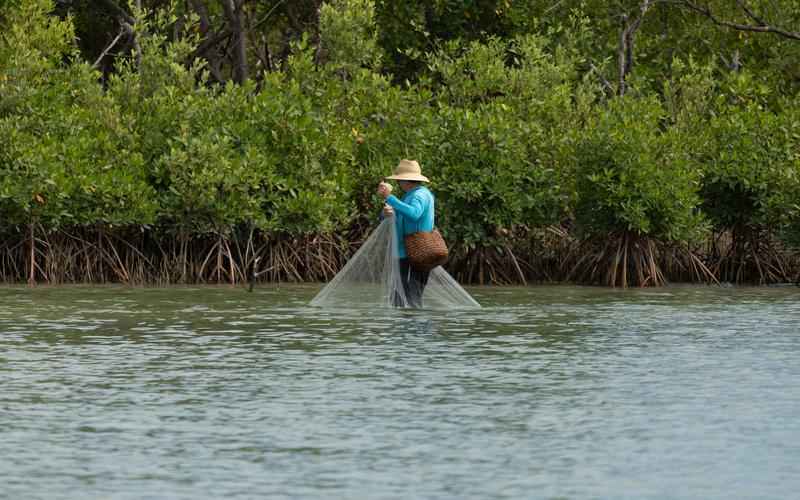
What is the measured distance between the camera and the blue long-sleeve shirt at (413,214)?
17.8m

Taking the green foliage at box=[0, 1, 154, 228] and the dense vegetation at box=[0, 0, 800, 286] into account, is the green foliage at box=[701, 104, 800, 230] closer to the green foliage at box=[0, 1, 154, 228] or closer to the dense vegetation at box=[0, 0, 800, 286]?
the dense vegetation at box=[0, 0, 800, 286]

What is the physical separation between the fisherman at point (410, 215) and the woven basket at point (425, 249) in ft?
0.40

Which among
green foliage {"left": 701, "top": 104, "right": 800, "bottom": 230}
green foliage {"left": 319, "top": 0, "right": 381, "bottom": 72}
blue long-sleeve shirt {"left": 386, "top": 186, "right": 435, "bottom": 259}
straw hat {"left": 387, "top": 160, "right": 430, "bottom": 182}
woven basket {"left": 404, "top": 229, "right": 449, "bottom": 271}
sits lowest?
woven basket {"left": 404, "top": 229, "right": 449, "bottom": 271}

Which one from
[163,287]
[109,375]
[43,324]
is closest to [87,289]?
[163,287]

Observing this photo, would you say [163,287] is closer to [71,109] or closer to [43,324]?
[71,109]

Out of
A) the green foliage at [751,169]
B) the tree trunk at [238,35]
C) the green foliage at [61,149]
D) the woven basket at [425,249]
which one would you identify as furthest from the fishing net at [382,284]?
the tree trunk at [238,35]

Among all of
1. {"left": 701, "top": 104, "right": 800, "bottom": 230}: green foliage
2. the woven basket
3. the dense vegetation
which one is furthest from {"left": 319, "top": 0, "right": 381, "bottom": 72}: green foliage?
the woven basket

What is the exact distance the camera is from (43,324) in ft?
54.1

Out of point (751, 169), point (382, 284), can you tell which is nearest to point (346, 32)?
point (751, 169)

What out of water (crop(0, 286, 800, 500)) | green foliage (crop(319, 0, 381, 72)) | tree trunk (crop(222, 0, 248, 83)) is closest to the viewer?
water (crop(0, 286, 800, 500))

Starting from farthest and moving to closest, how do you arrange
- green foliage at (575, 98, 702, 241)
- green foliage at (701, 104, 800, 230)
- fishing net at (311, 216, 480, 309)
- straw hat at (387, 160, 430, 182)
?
green foliage at (701, 104, 800, 230) < green foliage at (575, 98, 702, 241) < fishing net at (311, 216, 480, 309) < straw hat at (387, 160, 430, 182)

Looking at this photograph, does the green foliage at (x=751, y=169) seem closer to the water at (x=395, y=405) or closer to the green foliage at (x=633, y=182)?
the green foliage at (x=633, y=182)

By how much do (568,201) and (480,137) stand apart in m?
1.67

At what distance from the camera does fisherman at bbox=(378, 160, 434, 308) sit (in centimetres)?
1783
